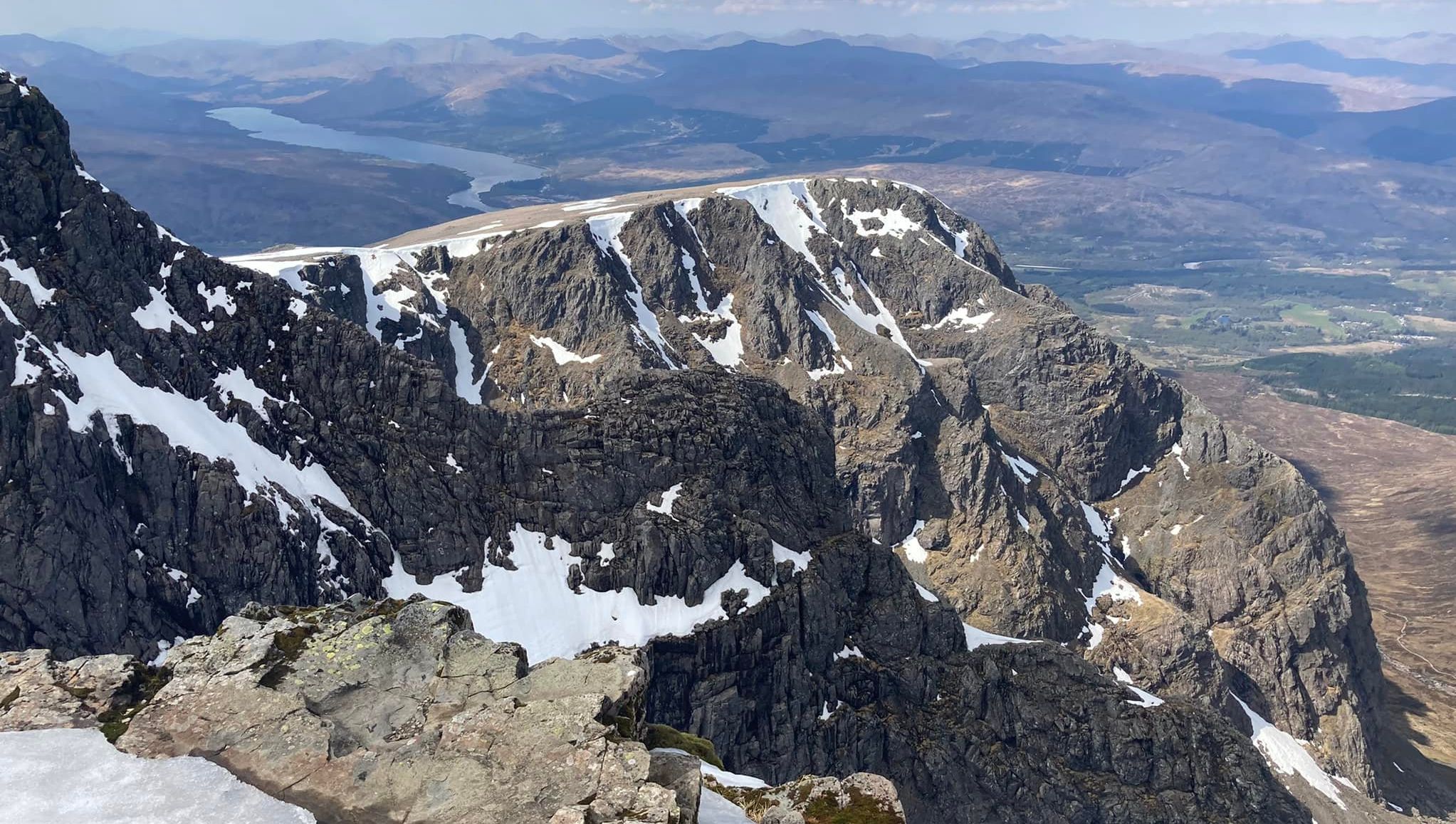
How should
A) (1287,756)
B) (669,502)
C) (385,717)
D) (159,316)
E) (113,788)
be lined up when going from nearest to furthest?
1. (113,788)
2. (385,717)
3. (159,316)
4. (669,502)
5. (1287,756)

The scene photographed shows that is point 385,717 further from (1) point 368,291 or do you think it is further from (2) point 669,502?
(1) point 368,291

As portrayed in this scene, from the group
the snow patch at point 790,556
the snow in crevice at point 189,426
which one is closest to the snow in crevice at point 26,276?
the snow in crevice at point 189,426

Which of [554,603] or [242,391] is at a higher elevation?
[242,391]

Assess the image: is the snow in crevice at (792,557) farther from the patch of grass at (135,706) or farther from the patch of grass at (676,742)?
the patch of grass at (135,706)

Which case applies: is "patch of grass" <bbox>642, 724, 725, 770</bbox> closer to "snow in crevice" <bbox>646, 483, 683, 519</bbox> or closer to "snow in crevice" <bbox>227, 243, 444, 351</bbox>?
"snow in crevice" <bbox>646, 483, 683, 519</bbox>

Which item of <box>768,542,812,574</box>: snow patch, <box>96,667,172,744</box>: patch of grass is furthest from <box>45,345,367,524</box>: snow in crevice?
<box>96,667,172,744</box>: patch of grass

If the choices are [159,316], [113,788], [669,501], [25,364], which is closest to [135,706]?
[113,788]

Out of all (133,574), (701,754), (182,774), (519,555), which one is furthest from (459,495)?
(182,774)

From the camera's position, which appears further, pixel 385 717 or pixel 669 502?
pixel 669 502
